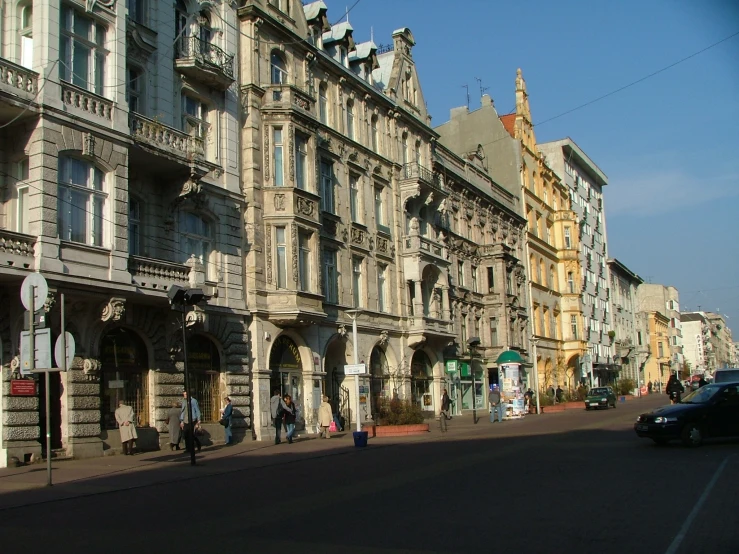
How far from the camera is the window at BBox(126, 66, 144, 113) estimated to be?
24.3 meters

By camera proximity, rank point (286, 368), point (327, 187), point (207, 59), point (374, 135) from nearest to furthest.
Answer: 1. point (207, 59)
2. point (286, 368)
3. point (327, 187)
4. point (374, 135)

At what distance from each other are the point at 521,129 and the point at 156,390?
163 ft

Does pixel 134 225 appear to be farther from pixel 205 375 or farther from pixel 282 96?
pixel 282 96

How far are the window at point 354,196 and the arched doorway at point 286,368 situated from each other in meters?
8.16

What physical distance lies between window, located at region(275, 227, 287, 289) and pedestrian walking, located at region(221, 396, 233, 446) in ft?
18.0

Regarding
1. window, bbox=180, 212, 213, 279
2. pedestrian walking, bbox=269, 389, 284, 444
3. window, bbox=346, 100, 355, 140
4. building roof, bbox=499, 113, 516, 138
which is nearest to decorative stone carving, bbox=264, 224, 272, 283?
window, bbox=180, 212, 213, 279

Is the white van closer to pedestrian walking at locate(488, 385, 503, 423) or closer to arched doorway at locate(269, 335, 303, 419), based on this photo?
pedestrian walking at locate(488, 385, 503, 423)

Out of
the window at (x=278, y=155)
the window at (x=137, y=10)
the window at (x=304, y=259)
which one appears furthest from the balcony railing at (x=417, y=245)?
the window at (x=137, y=10)

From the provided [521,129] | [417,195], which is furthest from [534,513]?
[521,129]

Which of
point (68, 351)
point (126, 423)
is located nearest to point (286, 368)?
point (126, 423)

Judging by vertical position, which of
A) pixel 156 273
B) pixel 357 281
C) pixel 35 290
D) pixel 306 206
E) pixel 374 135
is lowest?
pixel 35 290

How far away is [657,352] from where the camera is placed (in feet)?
401

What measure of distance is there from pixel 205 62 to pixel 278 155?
17.2ft

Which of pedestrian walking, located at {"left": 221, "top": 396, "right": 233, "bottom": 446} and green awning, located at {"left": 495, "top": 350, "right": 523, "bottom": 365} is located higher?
green awning, located at {"left": 495, "top": 350, "right": 523, "bottom": 365}
